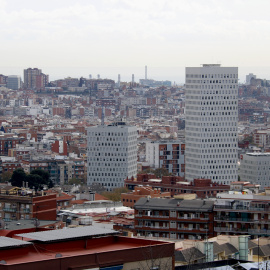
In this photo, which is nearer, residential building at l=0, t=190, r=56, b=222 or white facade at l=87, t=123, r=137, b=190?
residential building at l=0, t=190, r=56, b=222

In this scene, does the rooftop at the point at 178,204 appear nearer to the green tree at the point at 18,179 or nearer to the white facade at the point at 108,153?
the green tree at the point at 18,179

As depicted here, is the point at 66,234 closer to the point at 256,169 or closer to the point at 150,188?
the point at 150,188

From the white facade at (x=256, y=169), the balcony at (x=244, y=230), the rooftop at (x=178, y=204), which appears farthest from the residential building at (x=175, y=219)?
the white facade at (x=256, y=169)

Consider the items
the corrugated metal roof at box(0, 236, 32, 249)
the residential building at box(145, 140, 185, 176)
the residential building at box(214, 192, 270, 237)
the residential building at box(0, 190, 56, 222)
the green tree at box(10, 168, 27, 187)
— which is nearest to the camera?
the corrugated metal roof at box(0, 236, 32, 249)

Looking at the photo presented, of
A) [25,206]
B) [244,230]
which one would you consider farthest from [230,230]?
[25,206]

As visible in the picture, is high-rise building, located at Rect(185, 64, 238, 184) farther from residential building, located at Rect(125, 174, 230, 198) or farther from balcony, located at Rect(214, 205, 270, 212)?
balcony, located at Rect(214, 205, 270, 212)

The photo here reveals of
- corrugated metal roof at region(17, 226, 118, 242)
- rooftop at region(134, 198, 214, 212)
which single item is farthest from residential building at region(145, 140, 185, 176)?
corrugated metal roof at region(17, 226, 118, 242)

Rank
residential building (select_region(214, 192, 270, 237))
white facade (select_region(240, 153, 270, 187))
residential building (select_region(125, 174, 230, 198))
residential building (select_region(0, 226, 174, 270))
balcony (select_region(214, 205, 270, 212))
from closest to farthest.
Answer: residential building (select_region(0, 226, 174, 270)), residential building (select_region(214, 192, 270, 237)), balcony (select_region(214, 205, 270, 212)), residential building (select_region(125, 174, 230, 198)), white facade (select_region(240, 153, 270, 187))
